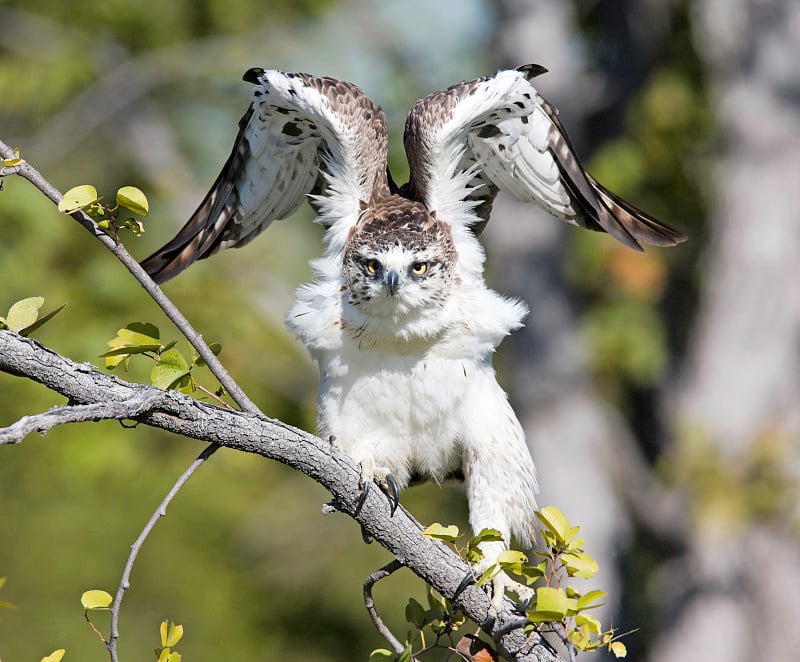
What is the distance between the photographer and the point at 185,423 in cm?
271

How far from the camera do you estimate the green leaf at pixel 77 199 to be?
2488 millimetres

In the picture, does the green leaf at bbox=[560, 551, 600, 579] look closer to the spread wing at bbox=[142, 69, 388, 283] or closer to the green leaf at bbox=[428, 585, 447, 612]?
the green leaf at bbox=[428, 585, 447, 612]

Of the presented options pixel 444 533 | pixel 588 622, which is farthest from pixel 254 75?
pixel 588 622

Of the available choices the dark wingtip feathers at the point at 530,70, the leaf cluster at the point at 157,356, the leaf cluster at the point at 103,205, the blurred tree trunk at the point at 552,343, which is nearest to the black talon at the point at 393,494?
the leaf cluster at the point at 157,356

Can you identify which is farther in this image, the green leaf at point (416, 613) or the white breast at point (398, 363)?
the white breast at point (398, 363)

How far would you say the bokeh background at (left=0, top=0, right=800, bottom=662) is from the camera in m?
8.98

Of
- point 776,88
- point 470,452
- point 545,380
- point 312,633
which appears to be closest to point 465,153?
point 470,452

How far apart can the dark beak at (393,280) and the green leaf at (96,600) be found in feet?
5.07

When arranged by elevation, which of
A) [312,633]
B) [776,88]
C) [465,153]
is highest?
[776,88]

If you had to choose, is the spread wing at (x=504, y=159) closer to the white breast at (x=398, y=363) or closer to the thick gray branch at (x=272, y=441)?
the white breast at (x=398, y=363)

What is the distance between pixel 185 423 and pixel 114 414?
0.82 feet

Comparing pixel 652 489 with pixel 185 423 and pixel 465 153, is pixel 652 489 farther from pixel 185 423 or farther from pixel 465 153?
pixel 185 423

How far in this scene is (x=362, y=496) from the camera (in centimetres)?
306

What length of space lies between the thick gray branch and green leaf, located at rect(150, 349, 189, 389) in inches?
1.4
